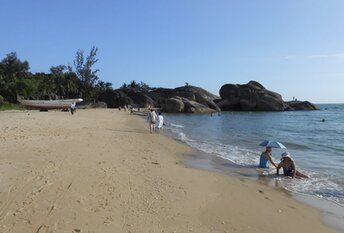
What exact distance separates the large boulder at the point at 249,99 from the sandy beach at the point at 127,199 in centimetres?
9075

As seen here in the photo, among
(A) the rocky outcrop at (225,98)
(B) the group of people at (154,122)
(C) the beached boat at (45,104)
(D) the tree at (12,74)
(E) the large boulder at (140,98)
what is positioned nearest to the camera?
(B) the group of people at (154,122)

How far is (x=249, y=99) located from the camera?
331ft

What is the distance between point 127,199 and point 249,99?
95.9 metres

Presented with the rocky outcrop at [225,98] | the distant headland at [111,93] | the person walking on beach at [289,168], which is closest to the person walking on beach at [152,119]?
the person walking on beach at [289,168]

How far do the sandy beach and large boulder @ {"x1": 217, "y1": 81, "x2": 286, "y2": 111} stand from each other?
90746 millimetres

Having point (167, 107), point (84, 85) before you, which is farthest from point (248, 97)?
point (84, 85)

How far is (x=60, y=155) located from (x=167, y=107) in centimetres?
6700

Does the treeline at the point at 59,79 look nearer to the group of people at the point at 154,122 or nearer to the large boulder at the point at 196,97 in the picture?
the large boulder at the point at 196,97

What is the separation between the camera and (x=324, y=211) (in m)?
8.94

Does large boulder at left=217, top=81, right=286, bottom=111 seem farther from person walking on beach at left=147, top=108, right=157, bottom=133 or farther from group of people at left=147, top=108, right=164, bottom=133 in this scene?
person walking on beach at left=147, top=108, right=157, bottom=133

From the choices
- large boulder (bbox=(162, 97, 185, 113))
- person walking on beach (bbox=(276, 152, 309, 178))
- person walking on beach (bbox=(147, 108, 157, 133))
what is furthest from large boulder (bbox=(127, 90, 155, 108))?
person walking on beach (bbox=(276, 152, 309, 178))

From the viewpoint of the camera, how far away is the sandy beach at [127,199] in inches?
249

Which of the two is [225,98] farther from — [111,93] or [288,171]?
[288,171]

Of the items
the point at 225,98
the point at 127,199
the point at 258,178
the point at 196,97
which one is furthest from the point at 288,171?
the point at 225,98
